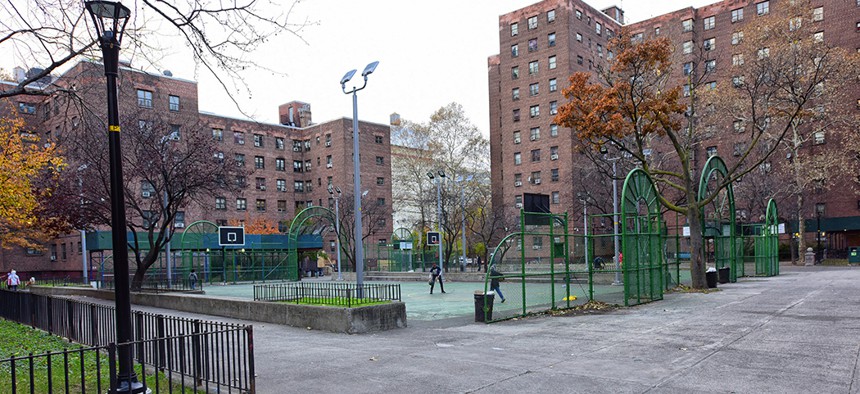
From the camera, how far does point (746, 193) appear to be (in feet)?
180

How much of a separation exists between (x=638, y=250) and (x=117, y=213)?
17255 mm

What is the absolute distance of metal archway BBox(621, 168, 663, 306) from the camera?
64.7ft

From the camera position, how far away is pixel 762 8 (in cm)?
6525

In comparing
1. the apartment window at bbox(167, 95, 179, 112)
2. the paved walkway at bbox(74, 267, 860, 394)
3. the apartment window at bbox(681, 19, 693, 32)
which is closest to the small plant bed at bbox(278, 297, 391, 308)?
the paved walkway at bbox(74, 267, 860, 394)

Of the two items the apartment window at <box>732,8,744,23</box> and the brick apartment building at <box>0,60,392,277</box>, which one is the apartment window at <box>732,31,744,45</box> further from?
the brick apartment building at <box>0,60,392,277</box>

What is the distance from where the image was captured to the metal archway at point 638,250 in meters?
19.7

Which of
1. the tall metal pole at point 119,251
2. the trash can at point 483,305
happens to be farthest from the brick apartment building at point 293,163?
the tall metal pole at point 119,251

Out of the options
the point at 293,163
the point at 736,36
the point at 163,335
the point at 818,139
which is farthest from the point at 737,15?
the point at 163,335

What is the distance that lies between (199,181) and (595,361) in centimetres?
2161

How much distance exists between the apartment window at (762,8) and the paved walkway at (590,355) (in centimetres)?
5780

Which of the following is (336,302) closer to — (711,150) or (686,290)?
(686,290)

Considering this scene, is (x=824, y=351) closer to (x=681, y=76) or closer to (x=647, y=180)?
(x=647, y=180)

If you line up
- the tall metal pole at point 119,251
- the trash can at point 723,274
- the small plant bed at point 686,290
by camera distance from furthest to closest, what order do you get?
the trash can at point 723,274 → the small plant bed at point 686,290 → the tall metal pole at point 119,251

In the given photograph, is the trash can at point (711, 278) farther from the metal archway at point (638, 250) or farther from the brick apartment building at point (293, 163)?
the brick apartment building at point (293, 163)
